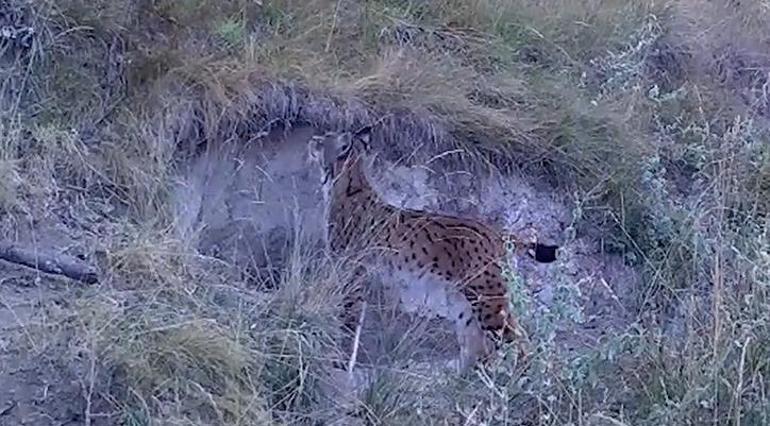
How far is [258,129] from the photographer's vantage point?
234 inches

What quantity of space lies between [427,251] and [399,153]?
0.62 m

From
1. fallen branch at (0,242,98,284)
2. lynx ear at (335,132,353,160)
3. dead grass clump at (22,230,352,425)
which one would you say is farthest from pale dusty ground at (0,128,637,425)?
dead grass clump at (22,230,352,425)

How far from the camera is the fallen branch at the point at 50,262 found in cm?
493

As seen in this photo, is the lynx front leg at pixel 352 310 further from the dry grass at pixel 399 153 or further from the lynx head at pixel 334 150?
the lynx head at pixel 334 150

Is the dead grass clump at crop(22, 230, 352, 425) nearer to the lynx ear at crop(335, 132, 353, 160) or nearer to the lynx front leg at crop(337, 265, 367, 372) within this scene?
the lynx front leg at crop(337, 265, 367, 372)

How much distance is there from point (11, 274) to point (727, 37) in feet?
13.8

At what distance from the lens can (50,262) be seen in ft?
16.3

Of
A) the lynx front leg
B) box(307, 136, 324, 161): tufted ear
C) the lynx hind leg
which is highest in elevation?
box(307, 136, 324, 161): tufted ear

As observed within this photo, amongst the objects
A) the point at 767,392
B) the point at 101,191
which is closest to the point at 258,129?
the point at 101,191

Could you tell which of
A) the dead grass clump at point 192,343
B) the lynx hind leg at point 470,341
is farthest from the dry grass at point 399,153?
the lynx hind leg at point 470,341

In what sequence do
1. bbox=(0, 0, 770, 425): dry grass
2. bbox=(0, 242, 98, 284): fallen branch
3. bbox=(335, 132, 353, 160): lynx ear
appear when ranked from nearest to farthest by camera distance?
bbox=(0, 0, 770, 425): dry grass, bbox=(0, 242, 98, 284): fallen branch, bbox=(335, 132, 353, 160): lynx ear

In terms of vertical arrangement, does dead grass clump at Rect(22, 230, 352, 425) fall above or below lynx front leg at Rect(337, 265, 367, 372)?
above

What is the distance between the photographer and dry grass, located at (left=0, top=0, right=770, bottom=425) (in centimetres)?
448

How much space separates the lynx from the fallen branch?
3.34 feet
